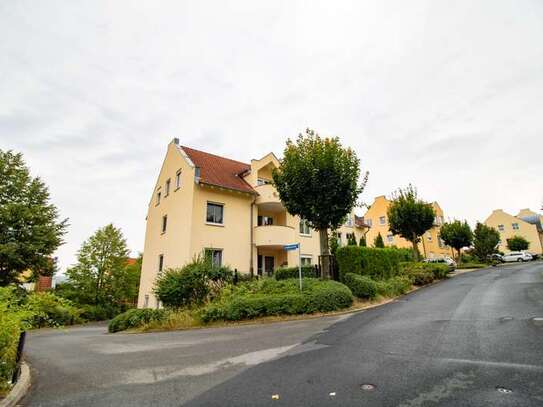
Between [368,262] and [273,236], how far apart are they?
6852 mm

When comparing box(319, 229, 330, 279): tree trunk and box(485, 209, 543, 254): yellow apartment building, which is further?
box(485, 209, 543, 254): yellow apartment building

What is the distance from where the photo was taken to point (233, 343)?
317 inches

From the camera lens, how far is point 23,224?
24.2 m

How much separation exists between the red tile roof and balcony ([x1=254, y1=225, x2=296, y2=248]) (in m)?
3.00

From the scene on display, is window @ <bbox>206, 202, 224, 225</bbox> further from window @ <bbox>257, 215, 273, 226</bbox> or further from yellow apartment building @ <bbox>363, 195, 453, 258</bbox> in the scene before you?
yellow apartment building @ <bbox>363, 195, 453, 258</bbox>

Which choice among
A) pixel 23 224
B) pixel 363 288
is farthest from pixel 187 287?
pixel 23 224

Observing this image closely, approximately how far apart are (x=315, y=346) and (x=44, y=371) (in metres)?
6.03

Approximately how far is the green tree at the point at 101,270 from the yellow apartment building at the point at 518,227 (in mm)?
66880

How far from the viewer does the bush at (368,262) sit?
17.4 m

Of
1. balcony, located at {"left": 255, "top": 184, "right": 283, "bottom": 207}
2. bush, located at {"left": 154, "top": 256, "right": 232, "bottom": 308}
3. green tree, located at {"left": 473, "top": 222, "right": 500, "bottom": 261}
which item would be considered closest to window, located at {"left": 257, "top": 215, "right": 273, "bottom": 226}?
balcony, located at {"left": 255, "top": 184, "right": 283, "bottom": 207}

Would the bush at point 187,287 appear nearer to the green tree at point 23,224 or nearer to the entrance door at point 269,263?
the entrance door at point 269,263

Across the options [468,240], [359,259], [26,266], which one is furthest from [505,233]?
[26,266]

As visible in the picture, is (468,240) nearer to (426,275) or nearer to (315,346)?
(426,275)

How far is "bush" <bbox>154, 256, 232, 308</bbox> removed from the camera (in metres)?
15.3
